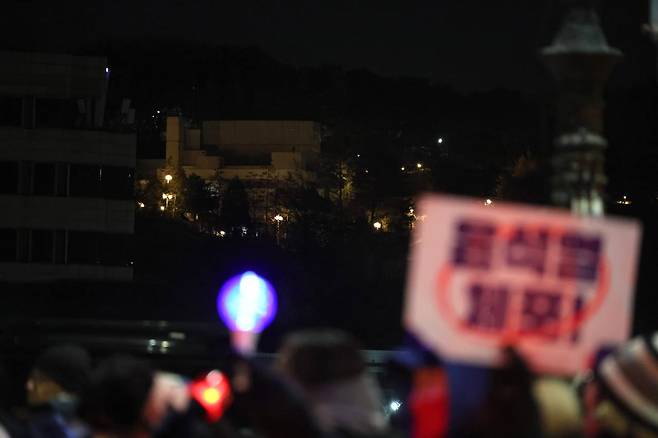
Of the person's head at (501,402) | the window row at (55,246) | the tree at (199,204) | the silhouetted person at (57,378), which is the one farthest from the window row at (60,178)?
the person's head at (501,402)

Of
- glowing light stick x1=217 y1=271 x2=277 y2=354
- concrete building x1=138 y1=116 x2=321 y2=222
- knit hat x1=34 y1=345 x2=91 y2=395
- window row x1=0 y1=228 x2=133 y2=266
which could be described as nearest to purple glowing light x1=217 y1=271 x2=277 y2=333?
glowing light stick x1=217 y1=271 x2=277 y2=354

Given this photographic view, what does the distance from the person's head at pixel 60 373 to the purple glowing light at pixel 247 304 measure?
50.6 inches

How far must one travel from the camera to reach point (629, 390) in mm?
6102

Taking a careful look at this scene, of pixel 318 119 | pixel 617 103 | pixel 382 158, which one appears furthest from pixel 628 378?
pixel 318 119

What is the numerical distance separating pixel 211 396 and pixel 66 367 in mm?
1454

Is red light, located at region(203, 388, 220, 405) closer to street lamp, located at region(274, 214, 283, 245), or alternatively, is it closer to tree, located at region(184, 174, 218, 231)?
street lamp, located at region(274, 214, 283, 245)

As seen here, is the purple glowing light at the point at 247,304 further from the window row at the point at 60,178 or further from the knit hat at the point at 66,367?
the window row at the point at 60,178

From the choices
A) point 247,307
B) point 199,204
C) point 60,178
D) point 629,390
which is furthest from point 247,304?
point 199,204

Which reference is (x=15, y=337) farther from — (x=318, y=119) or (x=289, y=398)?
(x=318, y=119)

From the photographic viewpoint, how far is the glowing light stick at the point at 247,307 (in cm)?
555

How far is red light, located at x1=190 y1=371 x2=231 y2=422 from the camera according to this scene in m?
5.74

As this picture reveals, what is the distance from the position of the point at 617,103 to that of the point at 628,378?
41917mm

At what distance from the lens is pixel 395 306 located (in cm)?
6656

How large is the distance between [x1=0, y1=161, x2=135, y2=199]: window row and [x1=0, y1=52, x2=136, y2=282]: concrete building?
0.14ft
